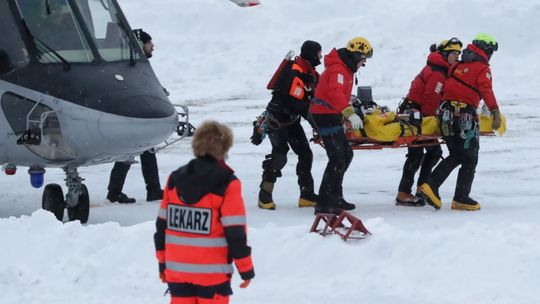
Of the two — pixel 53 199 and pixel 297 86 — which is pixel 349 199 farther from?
pixel 53 199

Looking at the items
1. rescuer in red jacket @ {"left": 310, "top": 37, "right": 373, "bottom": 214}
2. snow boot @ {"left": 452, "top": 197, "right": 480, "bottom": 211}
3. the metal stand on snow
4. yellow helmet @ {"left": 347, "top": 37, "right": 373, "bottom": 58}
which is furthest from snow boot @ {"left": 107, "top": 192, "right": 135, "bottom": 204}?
the metal stand on snow

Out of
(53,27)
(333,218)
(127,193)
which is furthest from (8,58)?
(333,218)

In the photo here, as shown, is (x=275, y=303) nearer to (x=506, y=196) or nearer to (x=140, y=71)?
(x=140, y=71)

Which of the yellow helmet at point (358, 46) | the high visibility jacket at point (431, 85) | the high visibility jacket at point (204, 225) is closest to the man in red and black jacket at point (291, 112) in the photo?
the yellow helmet at point (358, 46)

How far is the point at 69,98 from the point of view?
989cm

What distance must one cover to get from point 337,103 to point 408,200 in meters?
1.76

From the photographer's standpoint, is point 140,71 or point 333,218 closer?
point 333,218

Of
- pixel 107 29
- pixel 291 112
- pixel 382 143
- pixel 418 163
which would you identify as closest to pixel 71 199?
pixel 107 29

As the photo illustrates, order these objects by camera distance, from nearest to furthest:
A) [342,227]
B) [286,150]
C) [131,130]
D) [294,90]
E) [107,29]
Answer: [342,227], [131,130], [107,29], [294,90], [286,150]

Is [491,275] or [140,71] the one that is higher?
[140,71]

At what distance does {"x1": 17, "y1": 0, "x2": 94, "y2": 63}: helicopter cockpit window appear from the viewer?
1020 centimetres

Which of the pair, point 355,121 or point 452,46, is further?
point 452,46

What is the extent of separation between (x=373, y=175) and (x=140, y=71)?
4338 mm

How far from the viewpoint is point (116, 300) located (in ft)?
24.5
